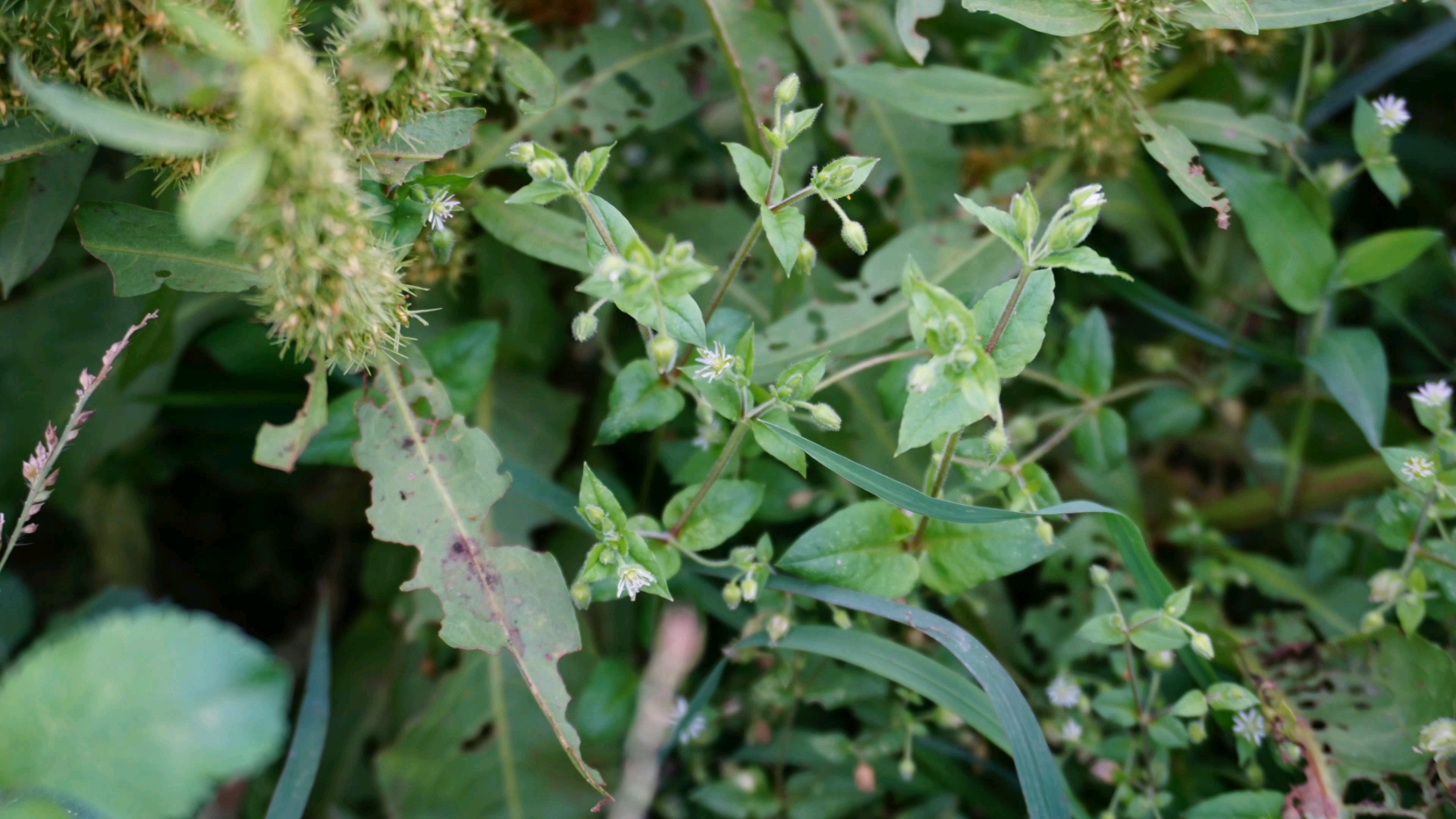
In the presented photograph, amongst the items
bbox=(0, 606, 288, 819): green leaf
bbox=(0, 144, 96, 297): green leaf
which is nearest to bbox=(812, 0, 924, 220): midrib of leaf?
bbox=(0, 144, 96, 297): green leaf

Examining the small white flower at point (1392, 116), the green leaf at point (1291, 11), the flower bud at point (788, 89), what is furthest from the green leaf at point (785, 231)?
the small white flower at point (1392, 116)

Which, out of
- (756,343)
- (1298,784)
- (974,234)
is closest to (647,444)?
(756,343)

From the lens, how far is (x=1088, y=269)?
897mm

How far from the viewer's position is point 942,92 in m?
1.34

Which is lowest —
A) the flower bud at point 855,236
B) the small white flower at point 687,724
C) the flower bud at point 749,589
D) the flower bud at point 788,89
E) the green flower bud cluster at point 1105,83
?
the small white flower at point 687,724

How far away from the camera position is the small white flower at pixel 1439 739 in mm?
1060

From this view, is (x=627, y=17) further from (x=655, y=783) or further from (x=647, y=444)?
(x=655, y=783)

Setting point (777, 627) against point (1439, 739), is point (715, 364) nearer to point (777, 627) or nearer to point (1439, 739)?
point (777, 627)

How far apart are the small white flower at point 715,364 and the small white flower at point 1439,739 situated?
0.93 metres

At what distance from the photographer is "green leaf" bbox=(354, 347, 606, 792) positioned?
101 centimetres

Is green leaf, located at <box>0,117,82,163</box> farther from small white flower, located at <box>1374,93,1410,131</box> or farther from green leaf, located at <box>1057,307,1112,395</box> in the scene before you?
small white flower, located at <box>1374,93,1410,131</box>

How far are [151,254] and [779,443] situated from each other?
30.0 inches

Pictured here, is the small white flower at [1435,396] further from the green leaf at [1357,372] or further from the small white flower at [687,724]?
the small white flower at [687,724]

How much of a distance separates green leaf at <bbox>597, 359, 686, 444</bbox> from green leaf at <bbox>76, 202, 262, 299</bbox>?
43 centimetres
